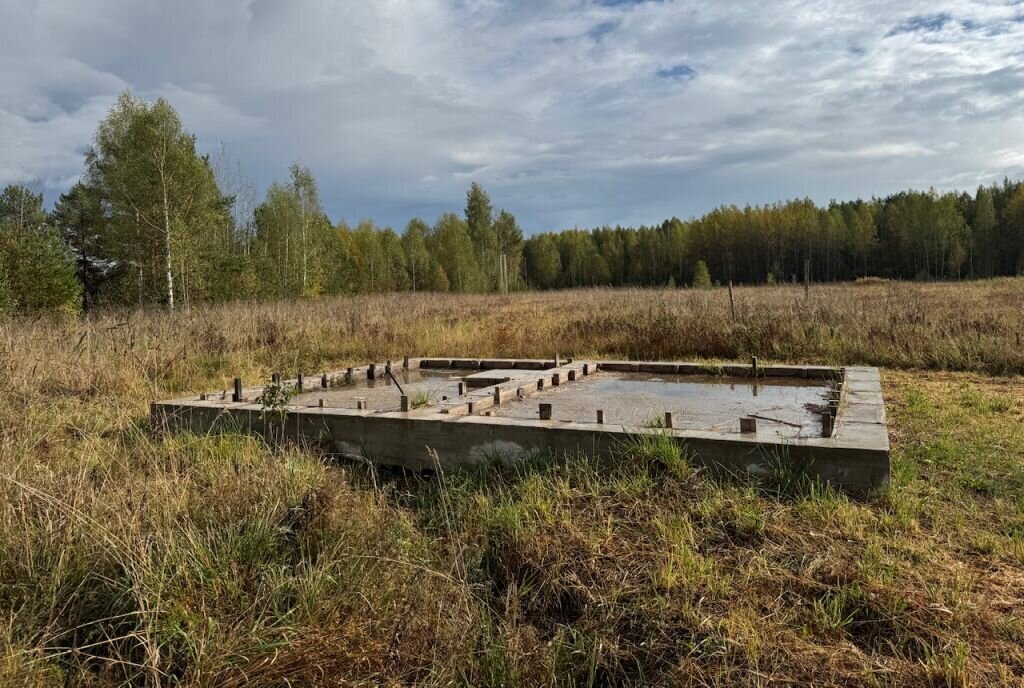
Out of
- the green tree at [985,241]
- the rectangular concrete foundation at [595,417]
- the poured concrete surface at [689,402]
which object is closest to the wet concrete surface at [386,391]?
the rectangular concrete foundation at [595,417]

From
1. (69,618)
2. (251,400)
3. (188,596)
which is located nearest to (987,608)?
(188,596)

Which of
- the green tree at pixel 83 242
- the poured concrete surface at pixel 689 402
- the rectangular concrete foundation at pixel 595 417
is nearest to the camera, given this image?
the rectangular concrete foundation at pixel 595 417

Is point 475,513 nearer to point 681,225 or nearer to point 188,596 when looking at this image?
point 188,596

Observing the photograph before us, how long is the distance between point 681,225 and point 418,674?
67475 mm

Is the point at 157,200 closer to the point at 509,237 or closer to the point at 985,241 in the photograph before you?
the point at 509,237

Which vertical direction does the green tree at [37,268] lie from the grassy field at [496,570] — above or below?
above

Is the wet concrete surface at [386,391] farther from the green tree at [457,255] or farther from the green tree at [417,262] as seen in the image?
the green tree at [417,262]

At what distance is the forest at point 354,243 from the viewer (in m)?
21.1

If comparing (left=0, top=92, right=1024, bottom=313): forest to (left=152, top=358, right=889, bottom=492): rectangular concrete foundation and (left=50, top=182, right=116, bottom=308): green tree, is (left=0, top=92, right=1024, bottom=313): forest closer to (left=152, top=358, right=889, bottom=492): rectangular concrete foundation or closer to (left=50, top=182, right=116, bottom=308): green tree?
(left=50, top=182, right=116, bottom=308): green tree

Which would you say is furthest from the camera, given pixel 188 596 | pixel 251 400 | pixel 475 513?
pixel 251 400

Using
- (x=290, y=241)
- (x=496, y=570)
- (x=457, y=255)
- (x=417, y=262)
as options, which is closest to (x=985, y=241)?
(x=457, y=255)

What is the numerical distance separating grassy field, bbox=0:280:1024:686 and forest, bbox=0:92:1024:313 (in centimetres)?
1414

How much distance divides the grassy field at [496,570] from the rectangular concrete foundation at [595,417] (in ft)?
0.64

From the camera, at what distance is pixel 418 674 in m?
2.35
